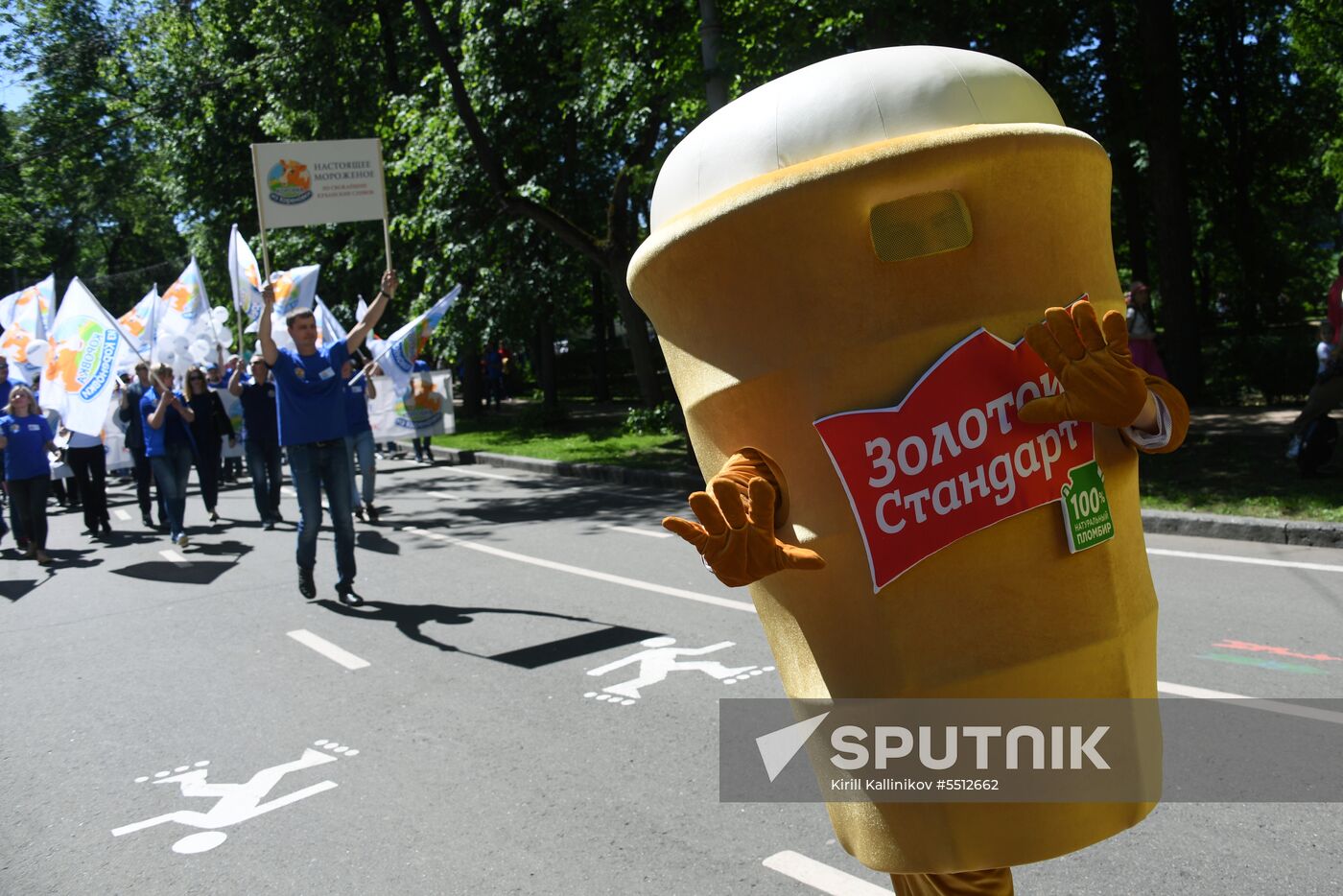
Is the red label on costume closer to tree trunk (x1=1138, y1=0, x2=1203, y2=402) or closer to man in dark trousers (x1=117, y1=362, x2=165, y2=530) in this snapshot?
man in dark trousers (x1=117, y1=362, x2=165, y2=530)

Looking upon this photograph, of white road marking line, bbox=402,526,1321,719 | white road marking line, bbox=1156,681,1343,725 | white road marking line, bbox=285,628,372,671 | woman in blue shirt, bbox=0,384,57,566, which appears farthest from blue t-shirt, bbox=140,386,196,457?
white road marking line, bbox=1156,681,1343,725

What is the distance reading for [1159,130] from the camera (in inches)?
555

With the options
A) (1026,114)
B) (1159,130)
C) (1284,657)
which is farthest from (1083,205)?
(1159,130)

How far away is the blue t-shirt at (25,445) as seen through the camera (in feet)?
36.1

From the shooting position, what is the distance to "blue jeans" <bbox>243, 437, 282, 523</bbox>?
40.3ft

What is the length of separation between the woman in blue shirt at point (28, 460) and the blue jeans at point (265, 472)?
1945 millimetres

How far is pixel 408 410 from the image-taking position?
1655 centimetres

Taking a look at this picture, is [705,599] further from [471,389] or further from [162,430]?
[471,389]

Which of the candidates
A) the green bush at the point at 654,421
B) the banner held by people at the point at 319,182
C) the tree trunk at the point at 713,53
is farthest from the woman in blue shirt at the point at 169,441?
the green bush at the point at 654,421

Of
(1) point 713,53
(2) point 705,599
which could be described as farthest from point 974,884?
(1) point 713,53

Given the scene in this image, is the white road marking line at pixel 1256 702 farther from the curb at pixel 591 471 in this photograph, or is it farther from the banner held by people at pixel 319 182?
the curb at pixel 591 471

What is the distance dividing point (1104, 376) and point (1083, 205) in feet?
1.09

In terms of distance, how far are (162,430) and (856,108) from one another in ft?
36.8

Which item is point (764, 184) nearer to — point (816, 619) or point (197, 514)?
point (816, 619)
